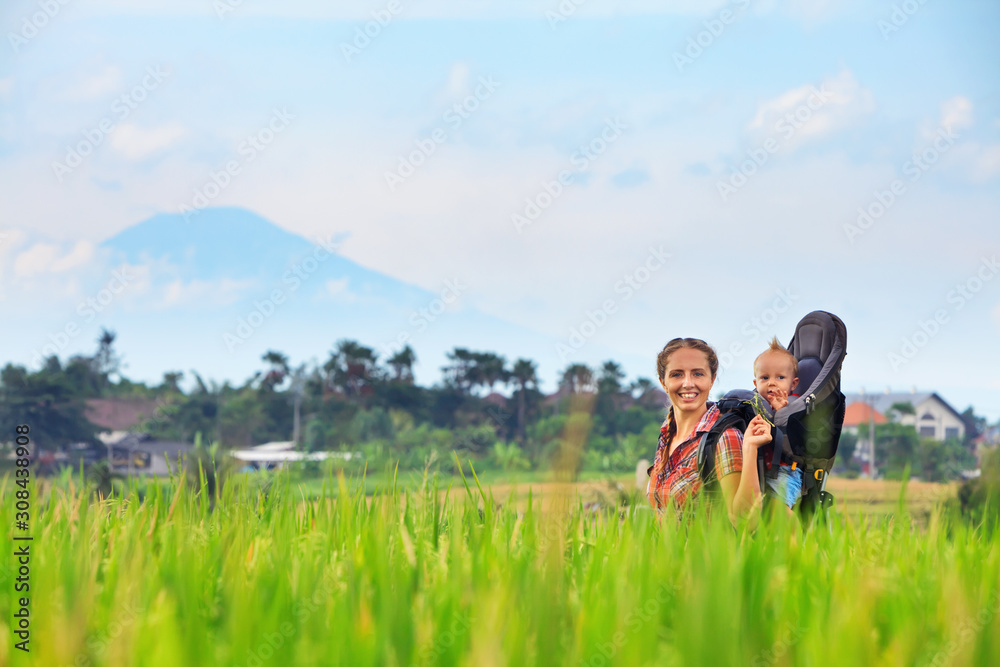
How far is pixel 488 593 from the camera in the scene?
2.42 metres

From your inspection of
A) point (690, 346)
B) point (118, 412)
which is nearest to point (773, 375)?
point (690, 346)

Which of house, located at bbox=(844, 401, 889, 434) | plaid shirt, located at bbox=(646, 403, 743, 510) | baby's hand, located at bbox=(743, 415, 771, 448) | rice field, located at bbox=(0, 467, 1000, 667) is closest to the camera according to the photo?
rice field, located at bbox=(0, 467, 1000, 667)

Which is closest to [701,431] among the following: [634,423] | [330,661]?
[330,661]

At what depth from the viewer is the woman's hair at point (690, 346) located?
4.32 metres

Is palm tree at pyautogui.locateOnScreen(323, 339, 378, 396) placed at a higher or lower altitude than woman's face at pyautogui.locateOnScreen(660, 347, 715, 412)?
higher

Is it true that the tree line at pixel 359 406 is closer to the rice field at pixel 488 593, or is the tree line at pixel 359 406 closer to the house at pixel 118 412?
the house at pixel 118 412

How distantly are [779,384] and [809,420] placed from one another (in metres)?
0.32

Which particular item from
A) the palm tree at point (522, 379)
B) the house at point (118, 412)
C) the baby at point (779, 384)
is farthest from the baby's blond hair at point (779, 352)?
the house at point (118, 412)

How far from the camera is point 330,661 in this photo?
2.05 metres

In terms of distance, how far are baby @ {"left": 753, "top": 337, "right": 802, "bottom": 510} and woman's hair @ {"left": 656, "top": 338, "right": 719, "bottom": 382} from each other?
439 millimetres

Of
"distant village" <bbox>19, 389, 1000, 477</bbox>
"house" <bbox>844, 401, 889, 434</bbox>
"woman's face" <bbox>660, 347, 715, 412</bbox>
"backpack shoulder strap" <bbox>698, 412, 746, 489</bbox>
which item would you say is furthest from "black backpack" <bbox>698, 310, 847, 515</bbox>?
"house" <bbox>844, 401, 889, 434</bbox>

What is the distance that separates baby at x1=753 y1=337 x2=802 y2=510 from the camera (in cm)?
448

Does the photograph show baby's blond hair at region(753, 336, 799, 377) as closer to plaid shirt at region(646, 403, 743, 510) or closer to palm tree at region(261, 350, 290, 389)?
plaid shirt at region(646, 403, 743, 510)

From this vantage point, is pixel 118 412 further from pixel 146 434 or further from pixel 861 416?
pixel 861 416
